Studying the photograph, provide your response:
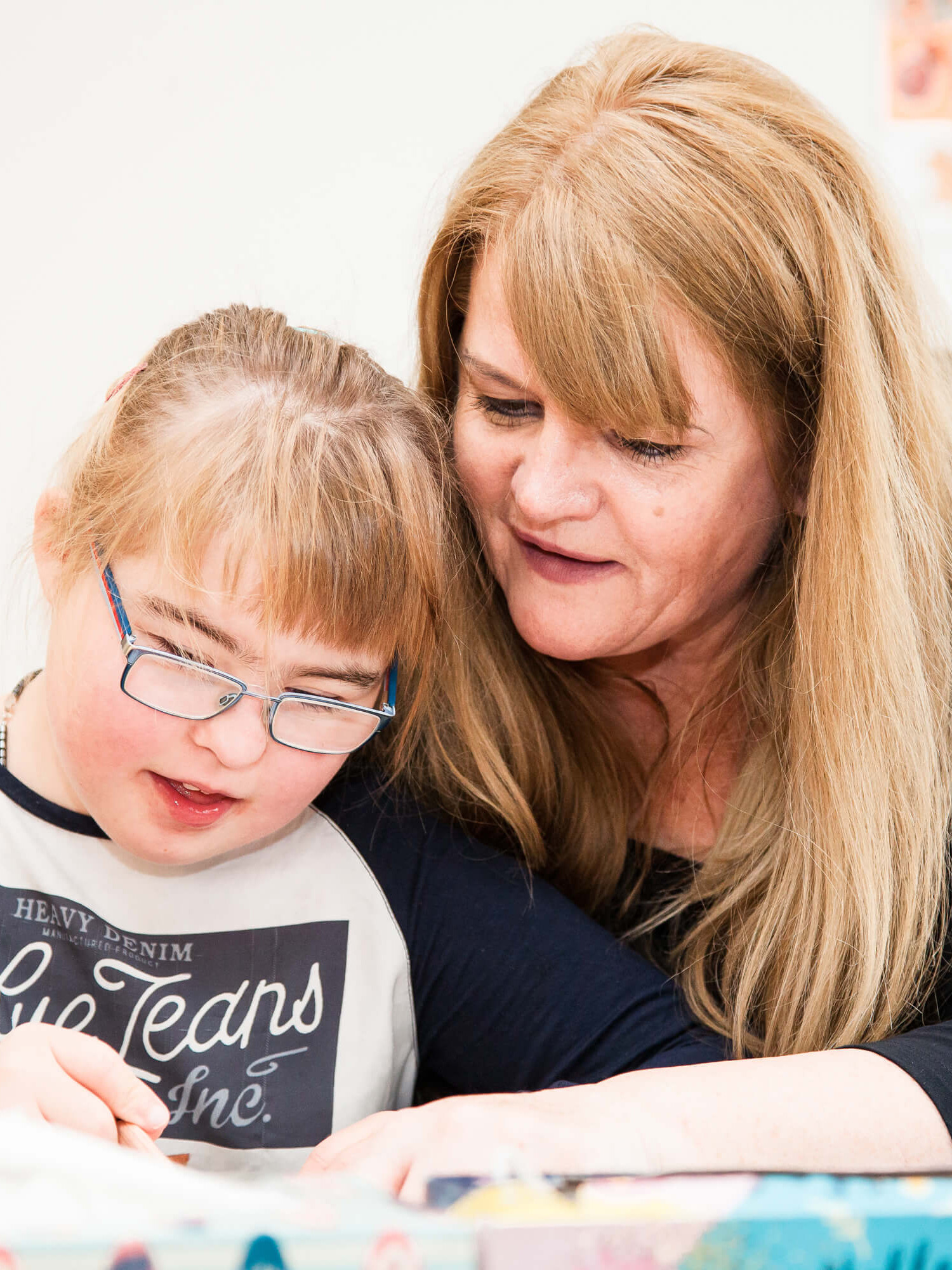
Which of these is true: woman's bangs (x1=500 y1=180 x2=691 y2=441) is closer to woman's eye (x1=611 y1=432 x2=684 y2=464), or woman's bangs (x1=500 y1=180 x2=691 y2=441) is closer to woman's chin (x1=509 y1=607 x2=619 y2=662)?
woman's eye (x1=611 y1=432 x2=684 y2=464)

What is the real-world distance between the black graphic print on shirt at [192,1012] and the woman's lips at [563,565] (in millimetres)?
328

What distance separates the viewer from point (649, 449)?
0.84 m

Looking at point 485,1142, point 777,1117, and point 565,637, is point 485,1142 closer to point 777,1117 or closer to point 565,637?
point 777,1117

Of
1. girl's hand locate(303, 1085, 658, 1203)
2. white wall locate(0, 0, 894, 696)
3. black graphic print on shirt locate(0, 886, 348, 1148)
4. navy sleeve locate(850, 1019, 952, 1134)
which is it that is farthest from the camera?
white wall locate(0, 0, 894, 696)

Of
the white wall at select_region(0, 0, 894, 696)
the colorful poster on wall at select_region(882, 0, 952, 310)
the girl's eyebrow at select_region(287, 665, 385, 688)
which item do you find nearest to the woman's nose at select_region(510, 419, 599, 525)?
the girl's eyebrow at select_region(287, 665, 385, 688)

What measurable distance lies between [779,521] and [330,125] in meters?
0.96

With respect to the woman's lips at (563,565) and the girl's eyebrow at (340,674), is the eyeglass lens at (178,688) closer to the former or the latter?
the girl's eyebrow at (340,674)

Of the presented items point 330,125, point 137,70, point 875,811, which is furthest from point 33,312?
point 875,811

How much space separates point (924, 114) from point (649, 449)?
3.85 feet

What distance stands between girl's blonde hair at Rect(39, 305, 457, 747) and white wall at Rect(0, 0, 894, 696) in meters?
0.67

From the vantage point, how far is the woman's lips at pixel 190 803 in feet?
2.46

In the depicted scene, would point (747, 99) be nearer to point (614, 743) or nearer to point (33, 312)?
point (614, 743)

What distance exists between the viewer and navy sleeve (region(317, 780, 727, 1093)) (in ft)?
2.72

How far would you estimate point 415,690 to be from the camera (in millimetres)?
887
